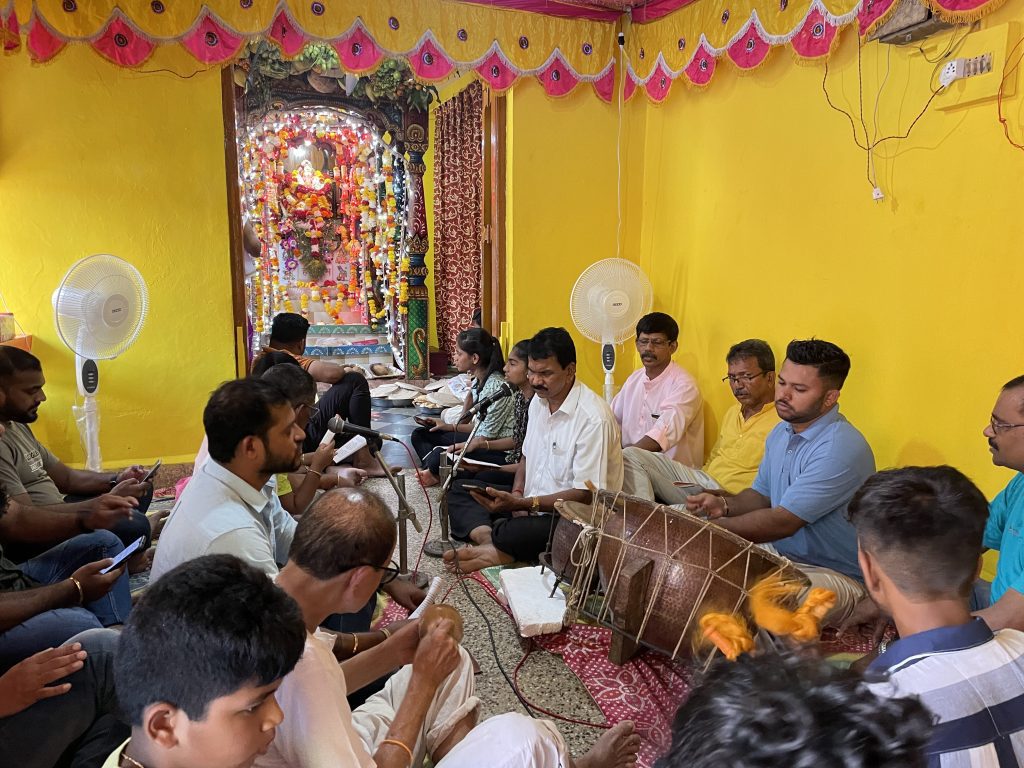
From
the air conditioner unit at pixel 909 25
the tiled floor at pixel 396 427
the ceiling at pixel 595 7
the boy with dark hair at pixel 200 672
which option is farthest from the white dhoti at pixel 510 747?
the ceiling at pixel 595 7

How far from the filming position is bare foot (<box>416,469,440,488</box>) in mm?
4344

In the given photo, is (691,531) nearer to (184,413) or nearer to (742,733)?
(742,733)

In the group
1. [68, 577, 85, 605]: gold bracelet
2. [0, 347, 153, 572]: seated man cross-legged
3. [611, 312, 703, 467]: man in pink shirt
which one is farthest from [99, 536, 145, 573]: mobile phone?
[611, 312, 703, 467]: man in pink shirt

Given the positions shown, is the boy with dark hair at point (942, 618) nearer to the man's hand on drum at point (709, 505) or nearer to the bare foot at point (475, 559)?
the man's hand on drum at point (709, 505)

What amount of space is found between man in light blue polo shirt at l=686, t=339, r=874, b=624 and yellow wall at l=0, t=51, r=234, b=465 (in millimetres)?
3471

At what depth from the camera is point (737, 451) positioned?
3564 millimetres

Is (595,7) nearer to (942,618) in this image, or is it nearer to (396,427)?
(396,427)

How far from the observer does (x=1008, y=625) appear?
1824 millimetres

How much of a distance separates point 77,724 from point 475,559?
1818 mm

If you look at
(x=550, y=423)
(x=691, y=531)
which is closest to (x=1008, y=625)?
(x=691, y=531)

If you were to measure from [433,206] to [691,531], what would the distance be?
7.50 metres

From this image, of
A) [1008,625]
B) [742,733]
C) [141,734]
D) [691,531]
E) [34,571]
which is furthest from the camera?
[34,571]

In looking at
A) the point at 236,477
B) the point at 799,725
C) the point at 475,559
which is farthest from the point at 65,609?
the point at 799,725

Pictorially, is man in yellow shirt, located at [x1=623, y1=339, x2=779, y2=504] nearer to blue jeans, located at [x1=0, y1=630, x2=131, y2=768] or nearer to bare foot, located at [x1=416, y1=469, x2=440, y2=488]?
bare foot, located at [x1=416, y1=469, x2=440, y2=488]
